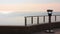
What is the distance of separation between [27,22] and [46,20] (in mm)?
1588

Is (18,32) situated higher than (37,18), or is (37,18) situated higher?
(37,18)

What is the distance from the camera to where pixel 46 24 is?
8.73 m

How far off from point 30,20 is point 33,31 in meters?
0.83

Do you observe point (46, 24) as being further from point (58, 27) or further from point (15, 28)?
point (15, 28)

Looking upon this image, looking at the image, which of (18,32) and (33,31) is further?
(33,31)

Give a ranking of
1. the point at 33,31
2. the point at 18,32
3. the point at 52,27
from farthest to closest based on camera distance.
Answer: the point at 52,27
the point at 33,31
the point at 18,32

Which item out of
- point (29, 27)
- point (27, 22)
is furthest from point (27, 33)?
point (27, 22)

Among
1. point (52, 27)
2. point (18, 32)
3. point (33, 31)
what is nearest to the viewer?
point (18, 32)

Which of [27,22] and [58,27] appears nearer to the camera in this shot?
[27,22]

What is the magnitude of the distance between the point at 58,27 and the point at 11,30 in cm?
310

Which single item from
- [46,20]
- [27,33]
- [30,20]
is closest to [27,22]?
[30,20]

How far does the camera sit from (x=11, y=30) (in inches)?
287

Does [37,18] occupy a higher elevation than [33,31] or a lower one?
higher

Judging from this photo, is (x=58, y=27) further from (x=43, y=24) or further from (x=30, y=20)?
(x=30, y=20)
